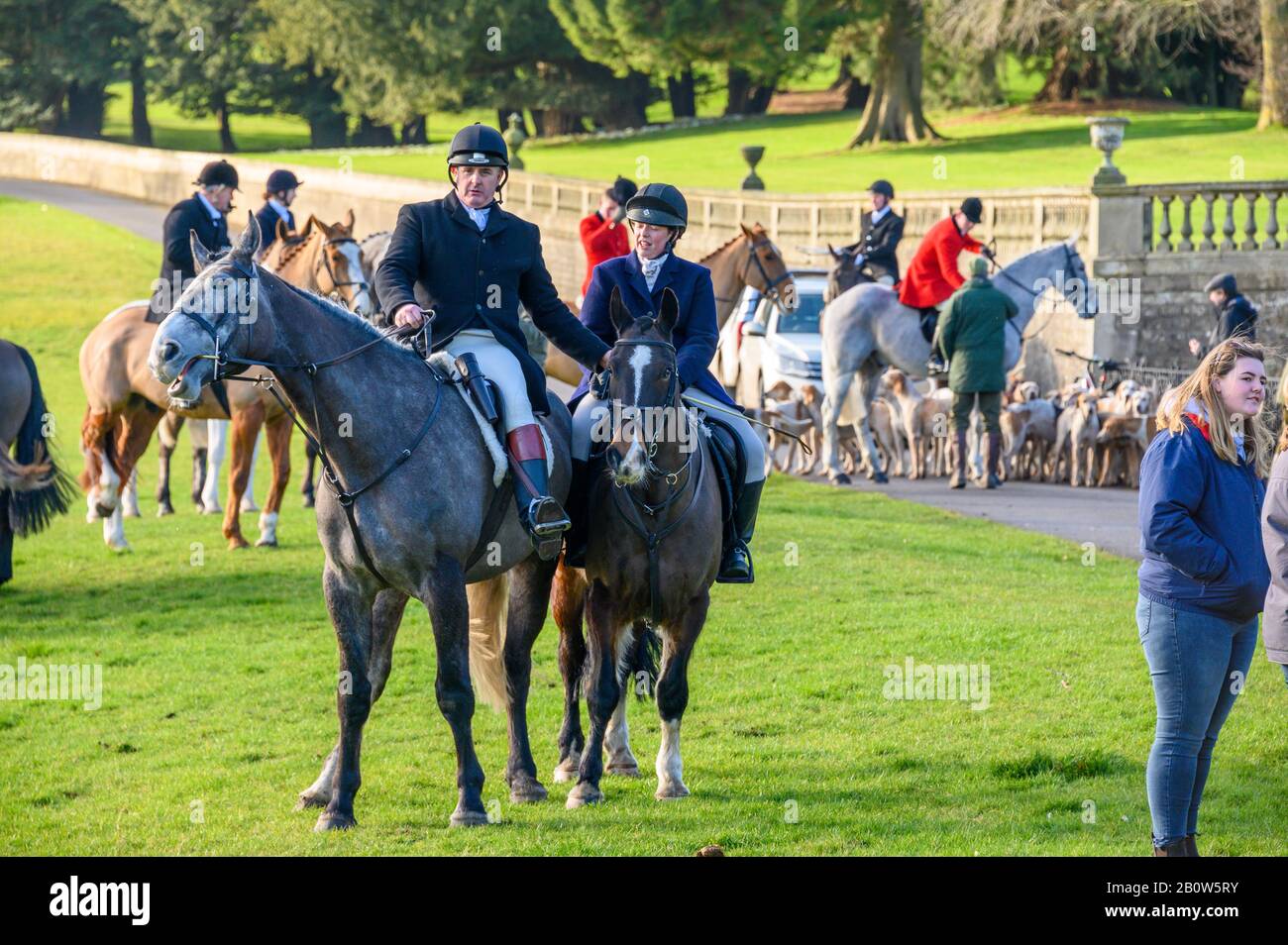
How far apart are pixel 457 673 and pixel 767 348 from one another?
16.4 metres

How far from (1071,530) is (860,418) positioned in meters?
4.91

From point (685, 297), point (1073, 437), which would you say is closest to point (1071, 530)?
point (1073, 437)

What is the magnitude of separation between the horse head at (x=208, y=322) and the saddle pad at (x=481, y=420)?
1.03m

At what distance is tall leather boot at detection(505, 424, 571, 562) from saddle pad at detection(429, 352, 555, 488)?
0.19ft

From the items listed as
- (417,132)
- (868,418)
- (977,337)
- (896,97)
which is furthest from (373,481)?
(417,132)

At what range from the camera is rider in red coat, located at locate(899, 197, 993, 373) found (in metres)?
20.4

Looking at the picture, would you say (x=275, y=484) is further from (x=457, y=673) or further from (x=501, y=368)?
(x=457, y=673)

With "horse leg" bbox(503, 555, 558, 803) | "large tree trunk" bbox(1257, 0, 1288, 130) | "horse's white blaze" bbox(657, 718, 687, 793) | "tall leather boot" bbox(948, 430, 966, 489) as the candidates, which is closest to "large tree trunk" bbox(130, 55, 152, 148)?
"large tree trunk" bbox(1257, 0, 1288, 130)

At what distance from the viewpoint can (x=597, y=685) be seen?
28.2 ft

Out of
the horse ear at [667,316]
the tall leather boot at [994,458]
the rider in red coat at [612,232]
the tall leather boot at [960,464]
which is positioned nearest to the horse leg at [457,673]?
the horse ear at [667,316]

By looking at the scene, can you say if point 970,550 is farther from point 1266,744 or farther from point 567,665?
point 567,665

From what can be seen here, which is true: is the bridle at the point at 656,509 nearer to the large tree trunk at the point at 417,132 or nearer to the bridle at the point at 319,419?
the bridle at the point at 319,419

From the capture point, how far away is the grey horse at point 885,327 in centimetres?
2039

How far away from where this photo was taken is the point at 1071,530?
1705 centimetres
